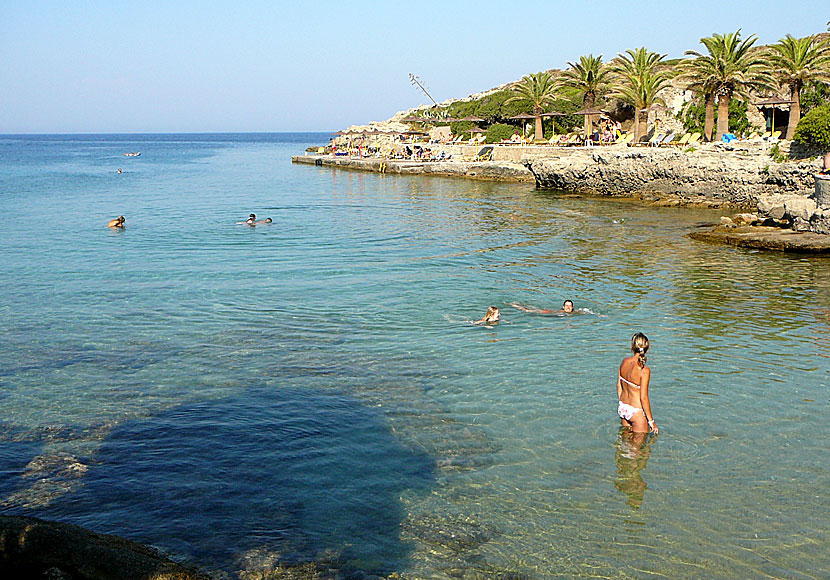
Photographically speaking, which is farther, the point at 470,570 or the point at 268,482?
the point at 268,482

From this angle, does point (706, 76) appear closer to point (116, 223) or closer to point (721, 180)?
point (721, 180)

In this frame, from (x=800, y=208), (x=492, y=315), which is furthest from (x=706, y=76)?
(x=492, y=315)

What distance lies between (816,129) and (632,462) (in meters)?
28.7

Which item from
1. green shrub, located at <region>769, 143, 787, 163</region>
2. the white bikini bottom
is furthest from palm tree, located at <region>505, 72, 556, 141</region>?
the white bikini bottom

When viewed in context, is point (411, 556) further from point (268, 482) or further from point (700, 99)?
point (700, 99)

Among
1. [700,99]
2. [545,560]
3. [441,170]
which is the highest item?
[700,99]

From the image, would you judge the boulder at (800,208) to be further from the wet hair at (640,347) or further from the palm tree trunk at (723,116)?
the wet hair at (640,347)

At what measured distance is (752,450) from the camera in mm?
9031

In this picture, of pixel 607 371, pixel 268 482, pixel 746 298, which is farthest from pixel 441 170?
pixel 268 482

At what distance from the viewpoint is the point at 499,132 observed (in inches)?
2589

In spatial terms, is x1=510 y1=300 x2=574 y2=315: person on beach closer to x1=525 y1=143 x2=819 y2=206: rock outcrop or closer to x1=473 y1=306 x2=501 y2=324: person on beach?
x1=473 y1=306 x2=501 y2=324: person on beach

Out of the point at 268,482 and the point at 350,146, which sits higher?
the point at 350,146

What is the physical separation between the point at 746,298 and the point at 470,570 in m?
13.5

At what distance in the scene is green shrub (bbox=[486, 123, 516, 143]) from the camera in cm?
6519
